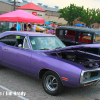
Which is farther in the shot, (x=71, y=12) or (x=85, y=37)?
(x=71, y=12)

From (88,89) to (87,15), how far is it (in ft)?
140

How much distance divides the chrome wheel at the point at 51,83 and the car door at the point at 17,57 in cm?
69

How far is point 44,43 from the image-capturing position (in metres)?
4.48

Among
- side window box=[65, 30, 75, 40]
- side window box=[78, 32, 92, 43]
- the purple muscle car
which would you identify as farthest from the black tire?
side window box=[65, 30, 75, 40]

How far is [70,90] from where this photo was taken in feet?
13.2

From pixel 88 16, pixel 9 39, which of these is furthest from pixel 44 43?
pixel 88 16

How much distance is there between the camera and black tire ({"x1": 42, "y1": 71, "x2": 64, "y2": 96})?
3.41 m

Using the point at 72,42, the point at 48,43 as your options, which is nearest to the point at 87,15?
the point at 72,42

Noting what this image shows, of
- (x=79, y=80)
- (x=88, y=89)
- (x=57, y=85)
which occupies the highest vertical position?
(x=79, y=80)

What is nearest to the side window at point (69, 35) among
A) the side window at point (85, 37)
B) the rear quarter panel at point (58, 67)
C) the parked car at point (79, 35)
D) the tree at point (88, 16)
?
the parked car at point (79, 35)

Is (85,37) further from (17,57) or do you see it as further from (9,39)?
(17,57)

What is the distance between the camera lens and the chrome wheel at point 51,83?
3.58 meters

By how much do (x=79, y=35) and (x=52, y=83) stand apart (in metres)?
4.70

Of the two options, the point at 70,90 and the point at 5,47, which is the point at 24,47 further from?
the point at 70,90
